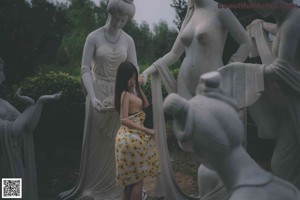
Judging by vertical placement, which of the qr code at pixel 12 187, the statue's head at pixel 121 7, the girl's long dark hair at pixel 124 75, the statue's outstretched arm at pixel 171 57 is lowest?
the qr code at pixel 12 187

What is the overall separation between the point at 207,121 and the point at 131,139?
8.97 feet

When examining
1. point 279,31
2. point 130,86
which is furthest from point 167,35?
point 279,31

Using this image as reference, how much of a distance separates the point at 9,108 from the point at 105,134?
1567mm

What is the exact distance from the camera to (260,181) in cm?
207

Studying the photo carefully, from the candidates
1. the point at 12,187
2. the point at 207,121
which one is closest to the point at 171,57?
the point at 12,187

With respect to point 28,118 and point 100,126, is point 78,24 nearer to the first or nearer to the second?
point 100,126

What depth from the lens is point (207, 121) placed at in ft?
6.53

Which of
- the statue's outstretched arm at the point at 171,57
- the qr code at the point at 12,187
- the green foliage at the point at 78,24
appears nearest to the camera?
the qr code at the point at 12,187

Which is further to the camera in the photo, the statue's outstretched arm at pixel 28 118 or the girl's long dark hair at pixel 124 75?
the girl's long dark hair at pixel 124 75

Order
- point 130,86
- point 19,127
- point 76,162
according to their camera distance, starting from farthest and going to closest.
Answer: point 76,162
point 130,86
point 19,127

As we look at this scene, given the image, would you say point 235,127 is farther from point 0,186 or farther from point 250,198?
point 0,186

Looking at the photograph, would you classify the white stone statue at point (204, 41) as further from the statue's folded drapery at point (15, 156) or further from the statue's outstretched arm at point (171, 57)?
the statue's folded drapery at point (15, 156)

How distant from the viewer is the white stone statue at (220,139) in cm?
198

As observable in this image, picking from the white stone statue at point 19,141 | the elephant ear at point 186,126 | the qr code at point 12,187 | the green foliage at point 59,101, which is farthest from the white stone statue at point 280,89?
the green foliage at point 59,101
